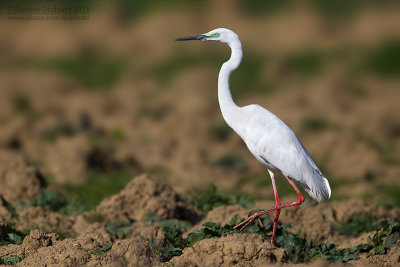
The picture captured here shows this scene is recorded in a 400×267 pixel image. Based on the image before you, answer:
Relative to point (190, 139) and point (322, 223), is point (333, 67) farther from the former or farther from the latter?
point (322, 223)

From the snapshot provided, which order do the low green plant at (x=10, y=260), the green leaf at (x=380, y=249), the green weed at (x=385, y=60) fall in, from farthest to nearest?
1. the green weed at (x=385, y=60)
2. the green leaf at (x=380, y=249)
3. the low green plant at (x=10, y=260)

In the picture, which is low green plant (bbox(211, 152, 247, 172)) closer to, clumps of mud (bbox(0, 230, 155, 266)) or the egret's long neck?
the egret's long neck

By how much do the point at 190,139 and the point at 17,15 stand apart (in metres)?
18.0

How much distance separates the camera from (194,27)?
88.9ft

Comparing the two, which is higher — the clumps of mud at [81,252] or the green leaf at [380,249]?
the clumps of mud at [81,252]

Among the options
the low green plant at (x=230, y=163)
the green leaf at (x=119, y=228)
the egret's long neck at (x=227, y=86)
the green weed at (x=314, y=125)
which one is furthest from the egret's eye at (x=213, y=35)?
the green weed at (x=314, y=125)

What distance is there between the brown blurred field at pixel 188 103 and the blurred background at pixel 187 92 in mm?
47

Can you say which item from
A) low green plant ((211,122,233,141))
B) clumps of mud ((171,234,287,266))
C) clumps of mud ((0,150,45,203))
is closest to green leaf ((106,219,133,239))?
clumps of mud ((171,234,287,266))

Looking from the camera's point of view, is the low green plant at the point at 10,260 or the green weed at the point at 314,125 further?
the green weed at the point at 314,125

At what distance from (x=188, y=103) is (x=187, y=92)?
6.26 ft

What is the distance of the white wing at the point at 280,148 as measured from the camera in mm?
5664

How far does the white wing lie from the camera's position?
5664 mm

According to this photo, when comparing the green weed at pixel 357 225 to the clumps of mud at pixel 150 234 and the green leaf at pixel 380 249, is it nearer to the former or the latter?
the clumps of mud at pixel 150 234

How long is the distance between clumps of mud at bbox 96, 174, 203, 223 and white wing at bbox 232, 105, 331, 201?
1.31 m
